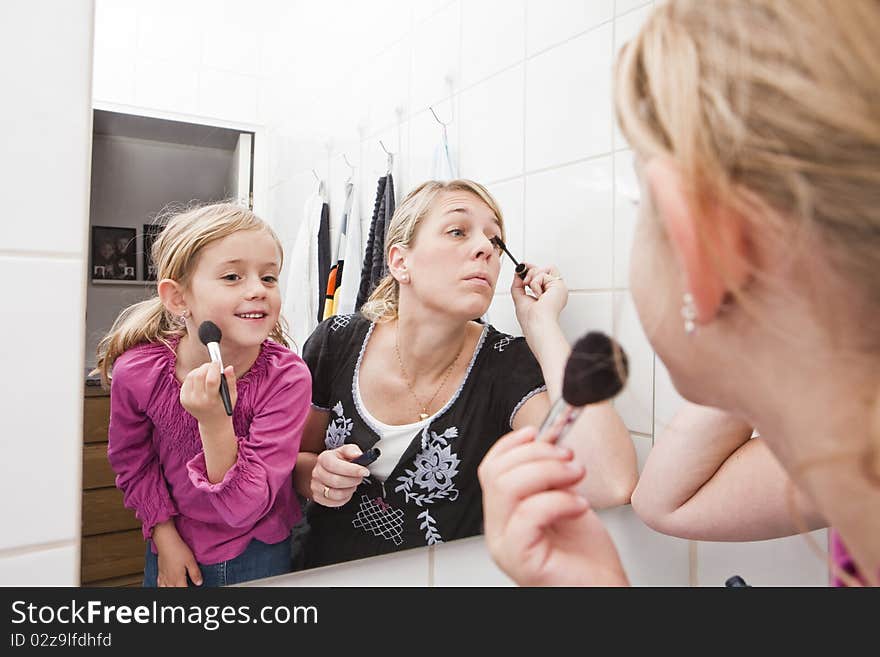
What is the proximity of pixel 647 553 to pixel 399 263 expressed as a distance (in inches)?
23.4

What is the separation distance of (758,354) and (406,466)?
17.6 inches

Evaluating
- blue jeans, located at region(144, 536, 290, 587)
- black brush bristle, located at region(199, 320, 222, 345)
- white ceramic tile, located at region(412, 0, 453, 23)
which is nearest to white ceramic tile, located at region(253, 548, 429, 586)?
blue jeans, located at region(144, 536, 290, 587)

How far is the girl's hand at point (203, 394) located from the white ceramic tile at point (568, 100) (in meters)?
0.46

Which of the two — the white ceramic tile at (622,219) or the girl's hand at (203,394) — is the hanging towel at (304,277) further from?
the white ceramic tile at (622,219)

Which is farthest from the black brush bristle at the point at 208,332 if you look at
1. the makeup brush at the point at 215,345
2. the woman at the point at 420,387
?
the woman at the point at 420,387

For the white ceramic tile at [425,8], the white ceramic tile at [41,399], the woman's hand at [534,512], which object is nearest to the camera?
the woman's hand at [534,512]

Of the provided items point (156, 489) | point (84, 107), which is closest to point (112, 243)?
point (84, 107)

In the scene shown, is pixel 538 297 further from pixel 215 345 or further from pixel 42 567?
pixel 42 567

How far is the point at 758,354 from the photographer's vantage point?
15.0 inches

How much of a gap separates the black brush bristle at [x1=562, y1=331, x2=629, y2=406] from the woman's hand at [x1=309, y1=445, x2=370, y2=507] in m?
0.30

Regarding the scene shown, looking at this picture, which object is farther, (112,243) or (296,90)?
(296,90)

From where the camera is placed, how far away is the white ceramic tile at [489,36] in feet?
2.62

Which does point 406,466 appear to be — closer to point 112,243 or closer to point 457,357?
point 457,357

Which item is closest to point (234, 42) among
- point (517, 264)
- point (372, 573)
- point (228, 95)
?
point (228, 95)
